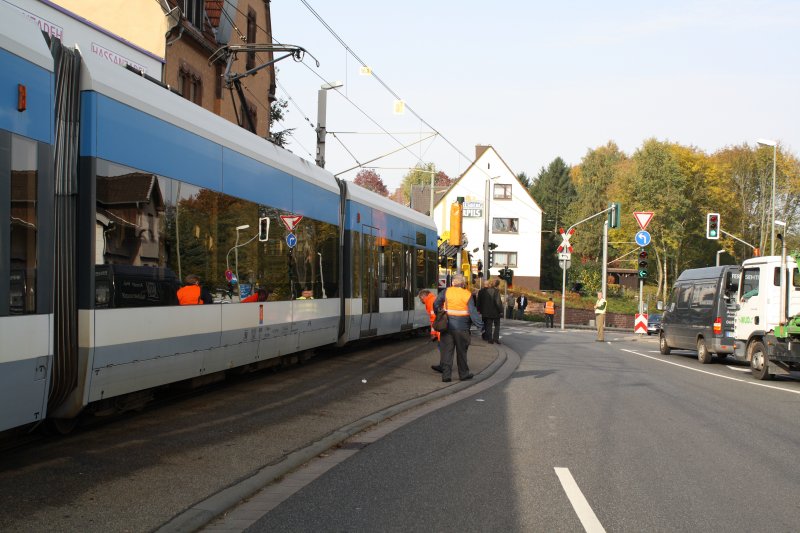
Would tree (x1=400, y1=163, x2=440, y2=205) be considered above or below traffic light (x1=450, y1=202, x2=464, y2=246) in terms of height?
above

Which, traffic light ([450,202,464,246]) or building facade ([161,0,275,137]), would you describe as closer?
building facade ([161,0,275,137])

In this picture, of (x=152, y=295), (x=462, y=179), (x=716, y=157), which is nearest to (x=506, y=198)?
(x=462, y=179)

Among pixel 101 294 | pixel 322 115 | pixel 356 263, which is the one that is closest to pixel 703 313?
pixel 356 263

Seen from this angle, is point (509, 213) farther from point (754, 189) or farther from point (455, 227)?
point (455, 227)

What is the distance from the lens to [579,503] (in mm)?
6312

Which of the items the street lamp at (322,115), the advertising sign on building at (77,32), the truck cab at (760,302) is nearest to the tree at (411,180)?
the street lamp at (322,115)

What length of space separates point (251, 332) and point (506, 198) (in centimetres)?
6480

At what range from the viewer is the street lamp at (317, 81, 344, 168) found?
25578mm

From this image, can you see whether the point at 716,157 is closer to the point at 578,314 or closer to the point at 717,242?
the point at 717,242

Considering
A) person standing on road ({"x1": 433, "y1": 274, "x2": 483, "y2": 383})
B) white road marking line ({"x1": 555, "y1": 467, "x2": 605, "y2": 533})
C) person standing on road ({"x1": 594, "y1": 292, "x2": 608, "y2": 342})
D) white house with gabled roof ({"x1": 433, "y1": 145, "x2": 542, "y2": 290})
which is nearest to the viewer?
white road marking line ({"x1": 555, "y1": 467, "x2": 605, "y2": 533})

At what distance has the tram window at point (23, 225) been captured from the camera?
6254mm

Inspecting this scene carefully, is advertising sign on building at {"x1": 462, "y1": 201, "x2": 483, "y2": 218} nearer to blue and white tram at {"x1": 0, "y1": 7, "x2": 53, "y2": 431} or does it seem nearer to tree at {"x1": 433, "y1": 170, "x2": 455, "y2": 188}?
tree at {"x1": 433, "y1": 170, "x2": 455, "y2": 188}

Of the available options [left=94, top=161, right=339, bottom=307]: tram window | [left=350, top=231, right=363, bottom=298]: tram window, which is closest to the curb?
[left=94, top=161, right=339, bottom=307]: tram window

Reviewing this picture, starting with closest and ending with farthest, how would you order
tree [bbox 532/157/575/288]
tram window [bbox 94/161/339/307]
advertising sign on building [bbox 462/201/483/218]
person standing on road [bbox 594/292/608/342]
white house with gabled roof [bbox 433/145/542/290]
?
tram window [bbox 94/161/339/307]
person standing on road [bbox 594/292/608/342]
white house with gabled roof [bbox 433/145/542/290]
advertising sign on building [bbox 462/201/483/218]
tree [bbox 532/157/575/288]
